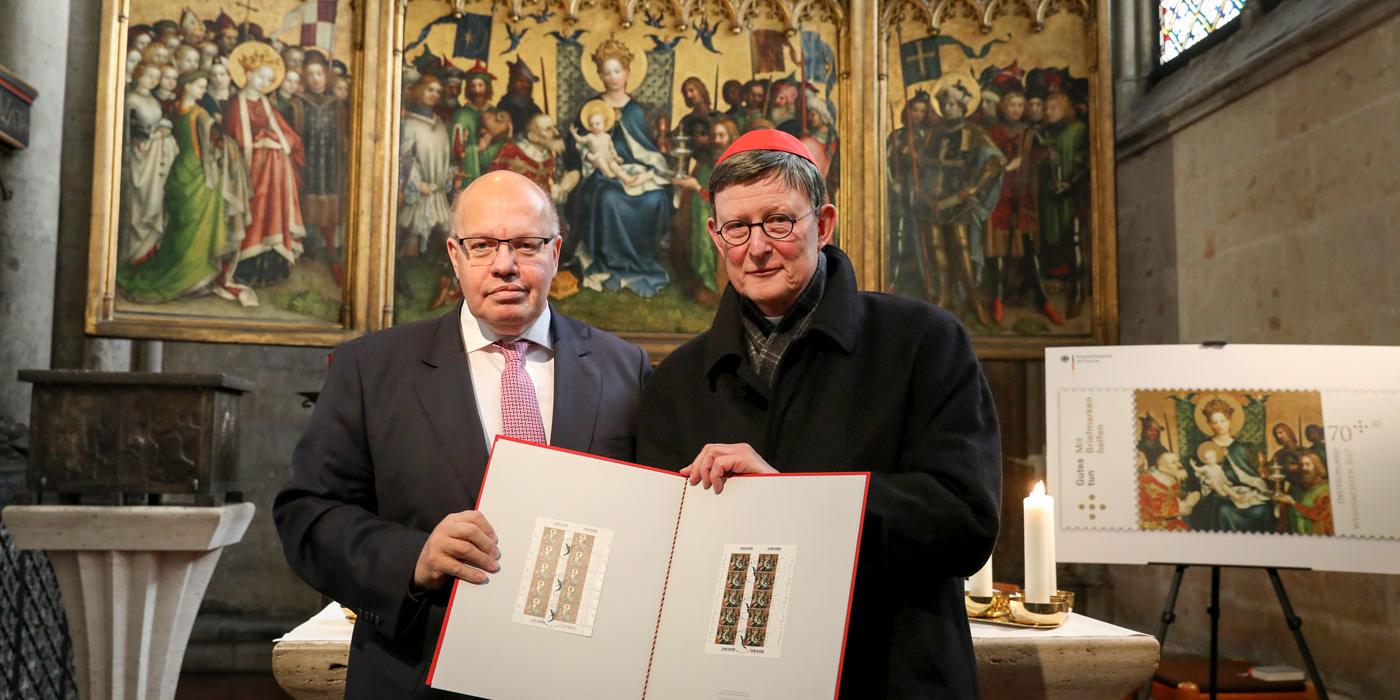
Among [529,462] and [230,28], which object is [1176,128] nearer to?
[230,28]

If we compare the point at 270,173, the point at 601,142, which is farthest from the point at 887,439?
the point at 270,173

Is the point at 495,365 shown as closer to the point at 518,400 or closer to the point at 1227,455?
the point at 518,400

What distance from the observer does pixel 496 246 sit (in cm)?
235

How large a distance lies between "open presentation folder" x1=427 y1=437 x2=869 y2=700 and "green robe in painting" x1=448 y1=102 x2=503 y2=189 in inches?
167

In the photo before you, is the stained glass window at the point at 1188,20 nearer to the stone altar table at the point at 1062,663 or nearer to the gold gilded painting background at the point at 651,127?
the gold gilded painting background at the point at 651,127

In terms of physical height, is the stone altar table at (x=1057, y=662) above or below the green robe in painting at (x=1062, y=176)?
below

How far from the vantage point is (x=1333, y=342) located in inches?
223

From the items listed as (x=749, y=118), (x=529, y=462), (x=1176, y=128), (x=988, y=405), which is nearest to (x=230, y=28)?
(x=749, y=118)

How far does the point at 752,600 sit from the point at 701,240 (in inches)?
175

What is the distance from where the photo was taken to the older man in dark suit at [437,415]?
213 centimetres

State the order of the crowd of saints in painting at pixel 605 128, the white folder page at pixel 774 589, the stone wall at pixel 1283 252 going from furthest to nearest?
the crowd of saints in painting at pixel 605 128 < the stone wall at pixel 1283 252 < the white folder page at pixel 774 589

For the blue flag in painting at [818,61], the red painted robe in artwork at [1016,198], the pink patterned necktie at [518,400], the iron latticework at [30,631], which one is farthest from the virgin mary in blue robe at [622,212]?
→ the pink patterned necktie at [518,400]

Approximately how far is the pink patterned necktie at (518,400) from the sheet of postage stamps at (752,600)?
2.31 feet

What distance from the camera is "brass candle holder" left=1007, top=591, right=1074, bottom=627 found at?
2.87 m
